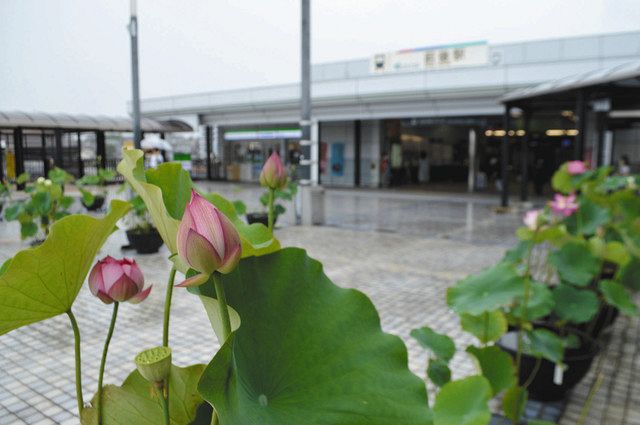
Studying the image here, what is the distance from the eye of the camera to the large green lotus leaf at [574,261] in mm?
2963

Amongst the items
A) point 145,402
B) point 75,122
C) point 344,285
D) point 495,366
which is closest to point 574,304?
point 495,366

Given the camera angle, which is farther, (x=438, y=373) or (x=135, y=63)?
(x=135, y=63)

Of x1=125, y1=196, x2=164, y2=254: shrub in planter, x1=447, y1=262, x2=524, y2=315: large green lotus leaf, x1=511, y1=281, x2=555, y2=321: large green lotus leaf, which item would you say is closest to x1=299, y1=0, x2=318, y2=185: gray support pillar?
x1=125, y1=196, x2=164, y2=254: shrub in planter

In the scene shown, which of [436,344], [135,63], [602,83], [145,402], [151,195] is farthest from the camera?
[135,63]

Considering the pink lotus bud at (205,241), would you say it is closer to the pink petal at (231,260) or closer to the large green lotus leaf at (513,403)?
the pink petal at (231,260)

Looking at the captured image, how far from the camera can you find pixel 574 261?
3.04 metres

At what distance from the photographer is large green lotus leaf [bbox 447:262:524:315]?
2096 mm

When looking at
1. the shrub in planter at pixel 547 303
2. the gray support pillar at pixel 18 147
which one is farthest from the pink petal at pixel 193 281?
the gray support pillar at pixel 18 147

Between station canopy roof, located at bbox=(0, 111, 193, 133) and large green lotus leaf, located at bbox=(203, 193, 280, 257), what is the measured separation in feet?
63.1

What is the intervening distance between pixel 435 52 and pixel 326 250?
1367 centimetres

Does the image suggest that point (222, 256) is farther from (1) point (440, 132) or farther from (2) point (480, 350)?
(1) point (440, 132)

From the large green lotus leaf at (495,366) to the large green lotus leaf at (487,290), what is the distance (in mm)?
164

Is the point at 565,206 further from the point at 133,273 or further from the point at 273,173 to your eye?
the point at 133,273

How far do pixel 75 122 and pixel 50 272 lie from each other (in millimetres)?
21430
